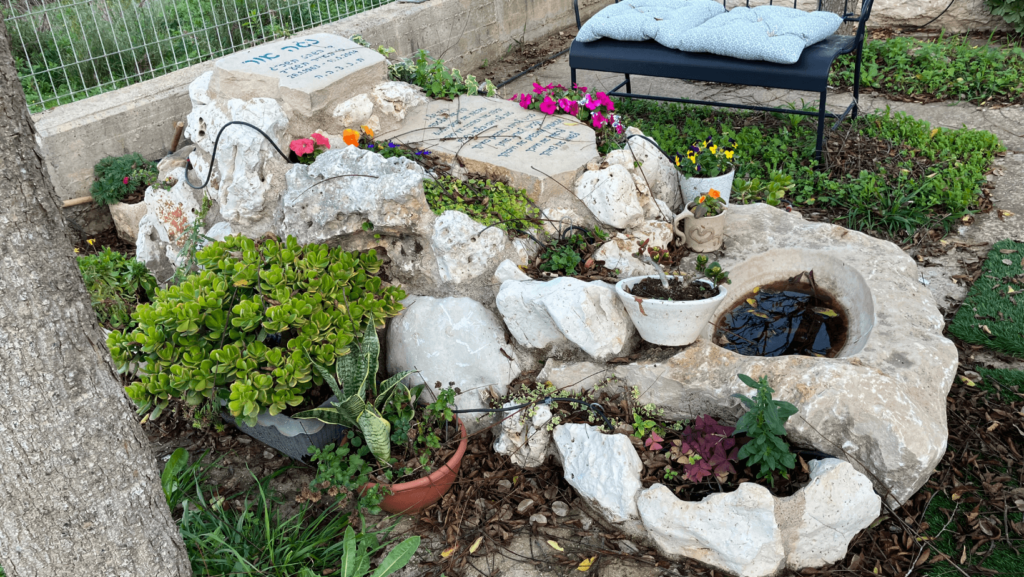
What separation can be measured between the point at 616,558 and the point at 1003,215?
130 inches

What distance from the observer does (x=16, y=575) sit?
1916 millimetres

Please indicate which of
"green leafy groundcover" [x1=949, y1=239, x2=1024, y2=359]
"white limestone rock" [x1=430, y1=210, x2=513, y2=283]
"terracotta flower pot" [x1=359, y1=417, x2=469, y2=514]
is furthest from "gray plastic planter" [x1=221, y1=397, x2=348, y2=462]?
"green leafy groundcover" [x1=949, y1=239, x2=1024, y2=359]

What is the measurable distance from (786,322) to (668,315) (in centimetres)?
76

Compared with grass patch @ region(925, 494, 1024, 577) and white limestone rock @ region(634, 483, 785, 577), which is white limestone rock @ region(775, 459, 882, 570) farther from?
grass patch @ region(925, 494, 1024, 577)

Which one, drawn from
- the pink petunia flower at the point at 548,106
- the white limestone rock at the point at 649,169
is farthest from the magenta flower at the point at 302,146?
the white limestone rock at the point at 649,169

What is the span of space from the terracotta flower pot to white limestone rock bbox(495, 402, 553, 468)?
0.17 meters

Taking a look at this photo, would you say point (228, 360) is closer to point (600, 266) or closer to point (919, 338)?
point (600, 266)

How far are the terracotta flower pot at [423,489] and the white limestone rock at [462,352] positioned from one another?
0.26 m

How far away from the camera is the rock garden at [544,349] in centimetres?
246

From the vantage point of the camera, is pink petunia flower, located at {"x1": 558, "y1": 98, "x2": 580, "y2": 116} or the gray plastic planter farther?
pink petunia flower, located at {"x1": 558, "y1": 98, "x2": 580, "y2": 116}

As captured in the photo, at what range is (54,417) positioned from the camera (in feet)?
5.83

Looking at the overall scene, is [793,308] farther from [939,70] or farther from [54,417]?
[939,70]

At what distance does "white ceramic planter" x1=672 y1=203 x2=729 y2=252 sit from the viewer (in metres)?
3.25

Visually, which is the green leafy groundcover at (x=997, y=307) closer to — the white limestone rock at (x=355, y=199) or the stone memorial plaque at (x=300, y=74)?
the white limestone rock at (x=355, y=199)
